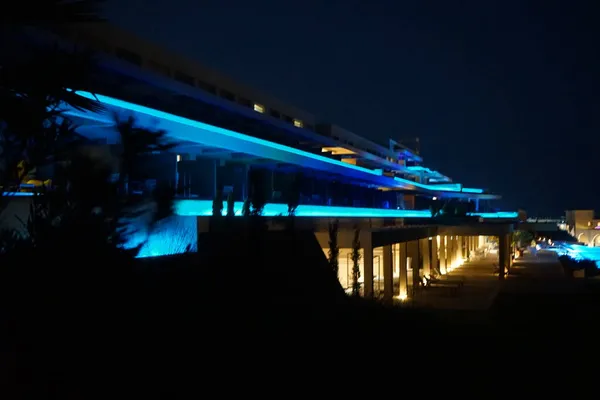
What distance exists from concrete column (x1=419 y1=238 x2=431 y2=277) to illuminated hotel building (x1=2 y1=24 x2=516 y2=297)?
0.05 m

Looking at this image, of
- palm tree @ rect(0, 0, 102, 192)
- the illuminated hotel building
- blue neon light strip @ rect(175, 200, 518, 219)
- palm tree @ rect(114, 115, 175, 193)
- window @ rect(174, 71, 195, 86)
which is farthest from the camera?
window @ rect(174, 71, 195, 86)

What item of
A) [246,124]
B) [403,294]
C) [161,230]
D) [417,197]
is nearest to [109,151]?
[161,230]

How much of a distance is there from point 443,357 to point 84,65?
547 cm

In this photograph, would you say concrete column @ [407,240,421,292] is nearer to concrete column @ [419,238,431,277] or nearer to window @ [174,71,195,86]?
concrete column @ [419,238,431,277]

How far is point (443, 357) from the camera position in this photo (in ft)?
25.5

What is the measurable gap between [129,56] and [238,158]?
6478 mm

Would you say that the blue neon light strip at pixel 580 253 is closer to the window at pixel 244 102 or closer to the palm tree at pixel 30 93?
the window at pixel 244 102

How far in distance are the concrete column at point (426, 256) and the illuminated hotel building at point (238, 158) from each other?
0.05 metres

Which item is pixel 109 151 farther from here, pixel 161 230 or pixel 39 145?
pixel 39 145

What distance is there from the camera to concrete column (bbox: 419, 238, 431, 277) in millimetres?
26359

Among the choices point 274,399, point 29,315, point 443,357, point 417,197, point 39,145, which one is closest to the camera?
point 29,315

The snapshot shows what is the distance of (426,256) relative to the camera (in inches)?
1053

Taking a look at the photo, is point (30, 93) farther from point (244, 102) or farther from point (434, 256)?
point (244, 102)

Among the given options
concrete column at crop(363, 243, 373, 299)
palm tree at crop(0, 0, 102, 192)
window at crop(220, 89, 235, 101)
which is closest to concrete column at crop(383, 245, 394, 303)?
concrete column at crop(363, 243, 373, 299)
